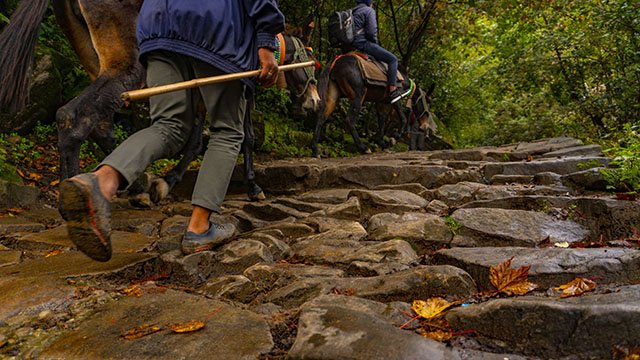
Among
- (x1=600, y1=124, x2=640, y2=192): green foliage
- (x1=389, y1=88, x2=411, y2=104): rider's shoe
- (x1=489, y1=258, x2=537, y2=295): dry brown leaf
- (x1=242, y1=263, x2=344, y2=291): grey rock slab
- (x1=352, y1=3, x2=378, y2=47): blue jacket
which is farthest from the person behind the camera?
(x1=389, y1=88, x2=411, y2=104): rider's shoe

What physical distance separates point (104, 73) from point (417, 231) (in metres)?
2.99

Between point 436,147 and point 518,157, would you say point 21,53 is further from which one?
point 436,147

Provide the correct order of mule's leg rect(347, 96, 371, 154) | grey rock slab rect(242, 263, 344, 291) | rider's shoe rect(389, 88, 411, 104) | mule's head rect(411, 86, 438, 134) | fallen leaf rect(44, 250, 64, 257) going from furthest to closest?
mule's head rect(411, 86, 438, 134) < rider's shoe rect(389, 88, 411, 104) < mule's leg rect(347, 96, 371, 154) < fallen leaf rect(44, 250, 64, 257) < grey rock slab rect(242, 263, 344, 291)

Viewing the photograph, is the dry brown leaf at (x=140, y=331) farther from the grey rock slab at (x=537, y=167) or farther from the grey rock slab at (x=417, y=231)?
the grey rock slab at (x=537, y=167)

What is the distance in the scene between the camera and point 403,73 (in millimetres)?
11219

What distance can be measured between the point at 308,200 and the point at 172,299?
221cm

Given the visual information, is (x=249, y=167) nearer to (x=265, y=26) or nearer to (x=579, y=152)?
(x=265, y=26)

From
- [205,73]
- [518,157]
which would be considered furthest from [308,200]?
[518,157]

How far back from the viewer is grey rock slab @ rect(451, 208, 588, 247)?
2365mm

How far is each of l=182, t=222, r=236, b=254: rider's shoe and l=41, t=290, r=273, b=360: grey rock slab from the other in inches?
22.8

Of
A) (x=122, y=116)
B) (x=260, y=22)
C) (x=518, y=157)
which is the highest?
(x=260, y=22)

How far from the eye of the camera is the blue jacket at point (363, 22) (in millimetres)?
8798

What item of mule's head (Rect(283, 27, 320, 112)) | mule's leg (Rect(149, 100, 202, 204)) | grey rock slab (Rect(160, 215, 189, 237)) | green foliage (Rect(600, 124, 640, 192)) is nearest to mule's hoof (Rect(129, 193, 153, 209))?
mule's leg (Rect(149, 100, 202, 204))

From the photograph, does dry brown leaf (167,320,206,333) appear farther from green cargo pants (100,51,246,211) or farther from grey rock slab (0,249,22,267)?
grey rock slab (0,249,22,267)
